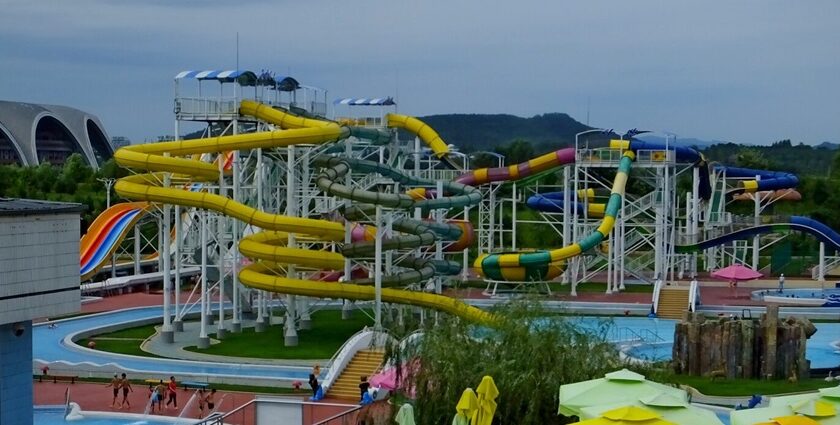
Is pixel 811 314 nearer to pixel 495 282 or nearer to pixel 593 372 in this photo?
pixel 495 282

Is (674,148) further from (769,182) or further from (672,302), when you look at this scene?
(769,182)

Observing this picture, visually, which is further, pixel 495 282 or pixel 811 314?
pixel 495 282

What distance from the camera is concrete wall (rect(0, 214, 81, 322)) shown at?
18.3 m

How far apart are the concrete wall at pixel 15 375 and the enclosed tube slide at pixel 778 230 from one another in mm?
34272

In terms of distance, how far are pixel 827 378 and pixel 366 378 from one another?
10.7m

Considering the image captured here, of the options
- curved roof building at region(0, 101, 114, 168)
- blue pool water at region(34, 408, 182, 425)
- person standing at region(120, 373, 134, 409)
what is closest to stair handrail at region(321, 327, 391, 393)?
blue pool water at region(34, 408, 182, 425)

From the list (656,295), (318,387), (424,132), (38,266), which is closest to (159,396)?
(318,387)

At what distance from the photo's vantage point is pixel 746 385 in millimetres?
27938

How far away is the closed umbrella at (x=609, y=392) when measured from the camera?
17641 millimetres

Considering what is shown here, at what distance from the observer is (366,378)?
26703 mm

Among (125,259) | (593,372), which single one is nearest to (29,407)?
(593,372)

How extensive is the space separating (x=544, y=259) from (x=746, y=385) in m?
16.1

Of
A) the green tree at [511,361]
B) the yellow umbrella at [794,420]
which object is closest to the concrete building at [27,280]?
the green tree at [511,361]

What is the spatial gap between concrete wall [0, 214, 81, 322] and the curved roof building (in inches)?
3586
